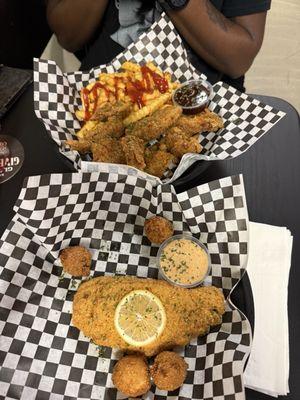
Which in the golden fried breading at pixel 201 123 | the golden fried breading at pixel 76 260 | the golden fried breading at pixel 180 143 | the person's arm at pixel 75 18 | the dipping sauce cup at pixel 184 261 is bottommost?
the golden fried breading at pixel 76 260

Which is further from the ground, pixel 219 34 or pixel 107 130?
pixel 219 34

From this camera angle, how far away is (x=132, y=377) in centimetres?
157

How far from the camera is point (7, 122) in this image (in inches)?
102

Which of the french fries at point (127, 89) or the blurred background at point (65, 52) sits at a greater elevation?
the french fries at point (127, 89)

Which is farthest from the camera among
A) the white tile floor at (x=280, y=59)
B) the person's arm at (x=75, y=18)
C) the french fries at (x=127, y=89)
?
the white tile floor at (x=280, y=59)

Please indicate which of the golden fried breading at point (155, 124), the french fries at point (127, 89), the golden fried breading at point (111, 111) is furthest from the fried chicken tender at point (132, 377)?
the french fries at point (127, 89)

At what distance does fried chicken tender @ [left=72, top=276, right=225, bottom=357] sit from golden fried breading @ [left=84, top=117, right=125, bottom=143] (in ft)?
2.97

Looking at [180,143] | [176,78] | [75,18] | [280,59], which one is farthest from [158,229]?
[280,59]

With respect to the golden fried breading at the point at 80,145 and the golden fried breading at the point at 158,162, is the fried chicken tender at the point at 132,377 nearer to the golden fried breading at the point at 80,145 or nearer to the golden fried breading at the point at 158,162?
the golden fried breading at the point at 158,162

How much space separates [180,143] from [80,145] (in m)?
0.59

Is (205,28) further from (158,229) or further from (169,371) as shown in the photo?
(169,371)

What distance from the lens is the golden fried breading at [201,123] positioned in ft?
7.48

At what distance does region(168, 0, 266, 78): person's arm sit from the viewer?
7.92ft

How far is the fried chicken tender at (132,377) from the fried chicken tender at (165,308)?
83mm
